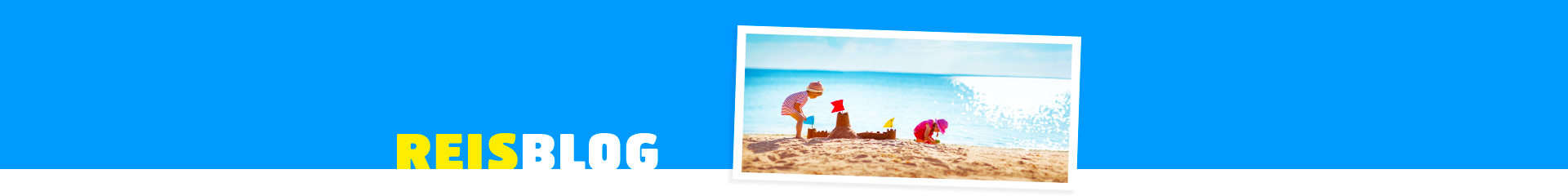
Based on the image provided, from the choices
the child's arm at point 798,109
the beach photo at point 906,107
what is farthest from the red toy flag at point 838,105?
the child's arm at point 798,109

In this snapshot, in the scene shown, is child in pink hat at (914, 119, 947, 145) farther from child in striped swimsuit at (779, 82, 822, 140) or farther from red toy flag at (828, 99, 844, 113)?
child in striped swimsuit at (779, 82, 822, 140)

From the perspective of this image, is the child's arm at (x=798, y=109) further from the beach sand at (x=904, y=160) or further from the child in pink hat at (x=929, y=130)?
the child in pink hat at (x=929, y=130)

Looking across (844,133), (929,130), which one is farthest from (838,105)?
(929,130)

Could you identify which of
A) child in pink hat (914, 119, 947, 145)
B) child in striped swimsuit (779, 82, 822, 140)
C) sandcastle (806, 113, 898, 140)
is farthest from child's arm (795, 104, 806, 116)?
child in pink hat (914, 119, 947, 145)

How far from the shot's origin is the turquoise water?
13.7 ft

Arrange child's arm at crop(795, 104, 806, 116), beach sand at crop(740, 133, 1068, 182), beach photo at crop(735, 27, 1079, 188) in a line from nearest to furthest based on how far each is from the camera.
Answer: beach photo at crop(735, 27, 1079, 188) → beach sand at crop(740, 133, 1068, 182) → child's arm at crop(795, 104, 806, 116)

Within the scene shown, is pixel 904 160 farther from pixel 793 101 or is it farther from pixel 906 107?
pixel 793 101

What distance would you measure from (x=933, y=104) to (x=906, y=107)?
13cm

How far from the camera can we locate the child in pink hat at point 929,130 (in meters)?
4.33

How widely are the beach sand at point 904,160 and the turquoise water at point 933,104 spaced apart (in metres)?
0.05

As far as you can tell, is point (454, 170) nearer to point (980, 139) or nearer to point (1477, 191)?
point (980, 139)

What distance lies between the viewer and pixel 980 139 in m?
4.32

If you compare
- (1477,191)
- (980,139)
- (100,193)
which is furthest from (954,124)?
(100,193)

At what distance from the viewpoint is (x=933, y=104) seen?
4332mm
